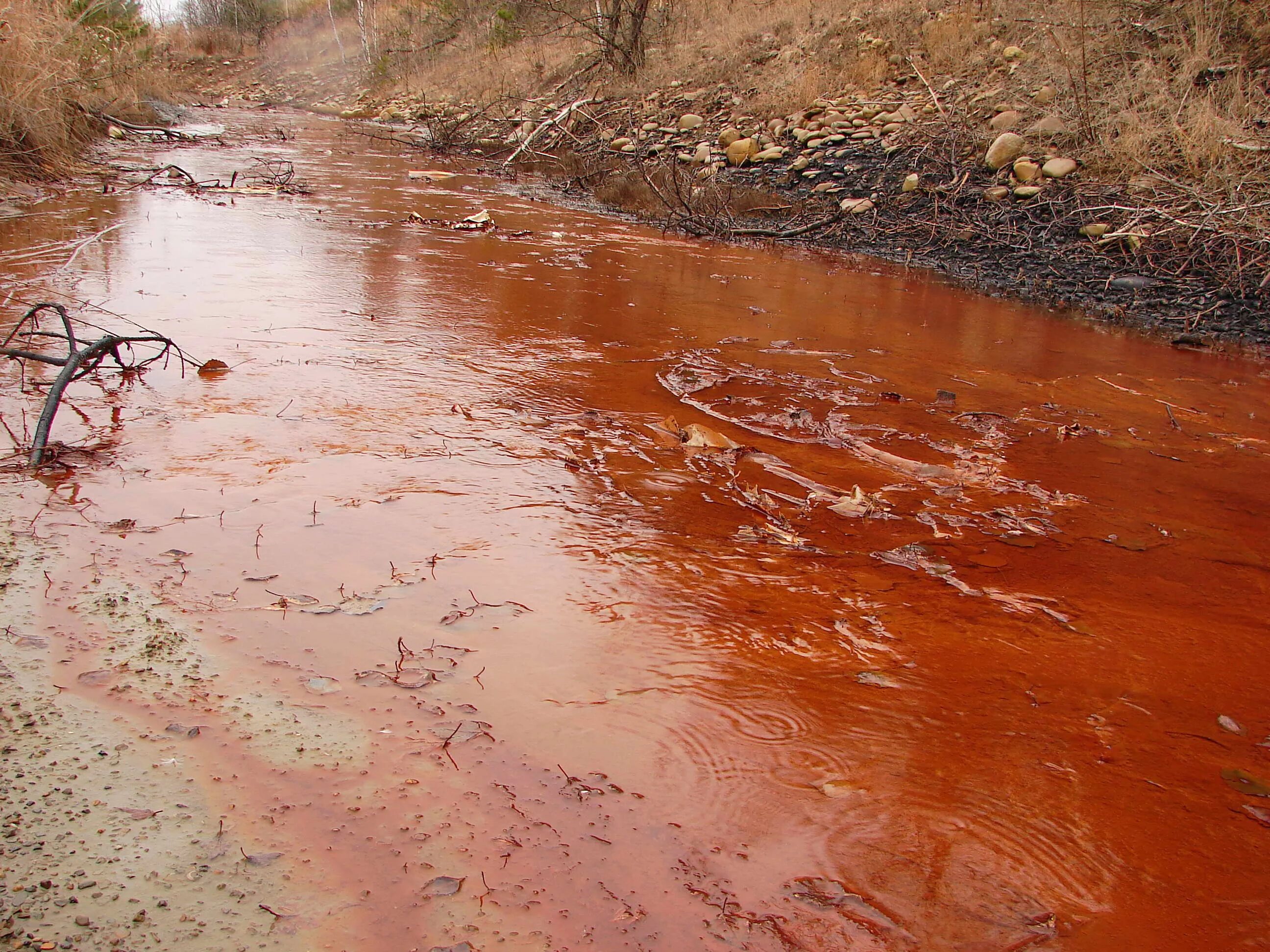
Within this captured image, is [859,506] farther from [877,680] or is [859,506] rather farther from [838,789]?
[838,789]

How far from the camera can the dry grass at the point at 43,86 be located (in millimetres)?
7496

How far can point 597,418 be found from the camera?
3.77 meters

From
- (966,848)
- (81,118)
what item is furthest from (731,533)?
(81,118)

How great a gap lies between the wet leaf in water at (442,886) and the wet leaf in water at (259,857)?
267mm

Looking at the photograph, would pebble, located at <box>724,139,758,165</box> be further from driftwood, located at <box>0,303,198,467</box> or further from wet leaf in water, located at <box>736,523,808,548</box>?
wet leaf in water, located at <box>736,523,808,548</box>

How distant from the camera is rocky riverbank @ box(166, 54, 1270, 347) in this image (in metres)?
7.29

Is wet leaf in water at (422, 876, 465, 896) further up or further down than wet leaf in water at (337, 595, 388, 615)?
further down

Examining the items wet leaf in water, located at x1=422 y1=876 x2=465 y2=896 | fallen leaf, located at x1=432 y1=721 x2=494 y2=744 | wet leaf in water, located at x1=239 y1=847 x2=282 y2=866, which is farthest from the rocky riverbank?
wet leaf in water, located at x1=239 y1=847 x2=282 y2=866

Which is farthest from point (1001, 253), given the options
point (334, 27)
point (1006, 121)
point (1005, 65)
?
point (334, 27)

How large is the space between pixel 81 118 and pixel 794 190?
28.1 feet

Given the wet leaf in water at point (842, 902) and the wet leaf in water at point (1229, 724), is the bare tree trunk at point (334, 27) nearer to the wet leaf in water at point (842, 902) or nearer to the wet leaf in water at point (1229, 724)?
the wet leaf in water at point (1229, 724)

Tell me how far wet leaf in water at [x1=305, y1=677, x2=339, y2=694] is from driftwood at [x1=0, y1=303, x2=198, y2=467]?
1509mm

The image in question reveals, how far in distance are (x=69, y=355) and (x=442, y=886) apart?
321cm

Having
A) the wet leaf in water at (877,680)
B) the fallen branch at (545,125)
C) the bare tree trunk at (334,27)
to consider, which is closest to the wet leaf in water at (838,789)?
the wet leaf in water at (877,680)
